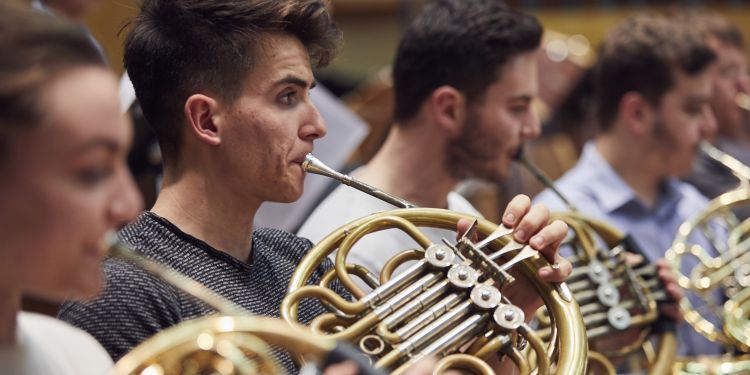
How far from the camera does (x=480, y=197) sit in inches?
133

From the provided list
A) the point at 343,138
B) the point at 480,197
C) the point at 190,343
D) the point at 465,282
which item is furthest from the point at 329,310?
the point at 480,197

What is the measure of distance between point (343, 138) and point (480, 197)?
967 millimetres

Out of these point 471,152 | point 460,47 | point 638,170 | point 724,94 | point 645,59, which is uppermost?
point 460,47

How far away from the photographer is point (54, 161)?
935 millimetres

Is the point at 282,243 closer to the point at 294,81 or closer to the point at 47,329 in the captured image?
the point at 294,81

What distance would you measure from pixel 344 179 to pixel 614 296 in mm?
681

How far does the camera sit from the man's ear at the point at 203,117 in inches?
59.5

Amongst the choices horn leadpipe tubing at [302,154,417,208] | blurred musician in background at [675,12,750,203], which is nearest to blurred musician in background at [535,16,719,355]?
blurred musician in background at [675,12,750,203]

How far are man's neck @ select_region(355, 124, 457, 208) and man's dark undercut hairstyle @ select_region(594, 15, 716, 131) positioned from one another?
81cm

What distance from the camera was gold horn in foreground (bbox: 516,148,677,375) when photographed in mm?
2055

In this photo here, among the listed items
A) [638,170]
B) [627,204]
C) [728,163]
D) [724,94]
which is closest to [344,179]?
[627,204]

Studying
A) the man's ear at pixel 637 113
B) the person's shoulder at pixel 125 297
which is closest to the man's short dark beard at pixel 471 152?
the man's ear at pixel 637 113

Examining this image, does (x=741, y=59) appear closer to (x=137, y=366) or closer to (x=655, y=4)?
(x=655, y=4)

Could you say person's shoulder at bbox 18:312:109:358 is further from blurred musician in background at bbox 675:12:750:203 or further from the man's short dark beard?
blurred musician in background at bbox 675:12:750:203
